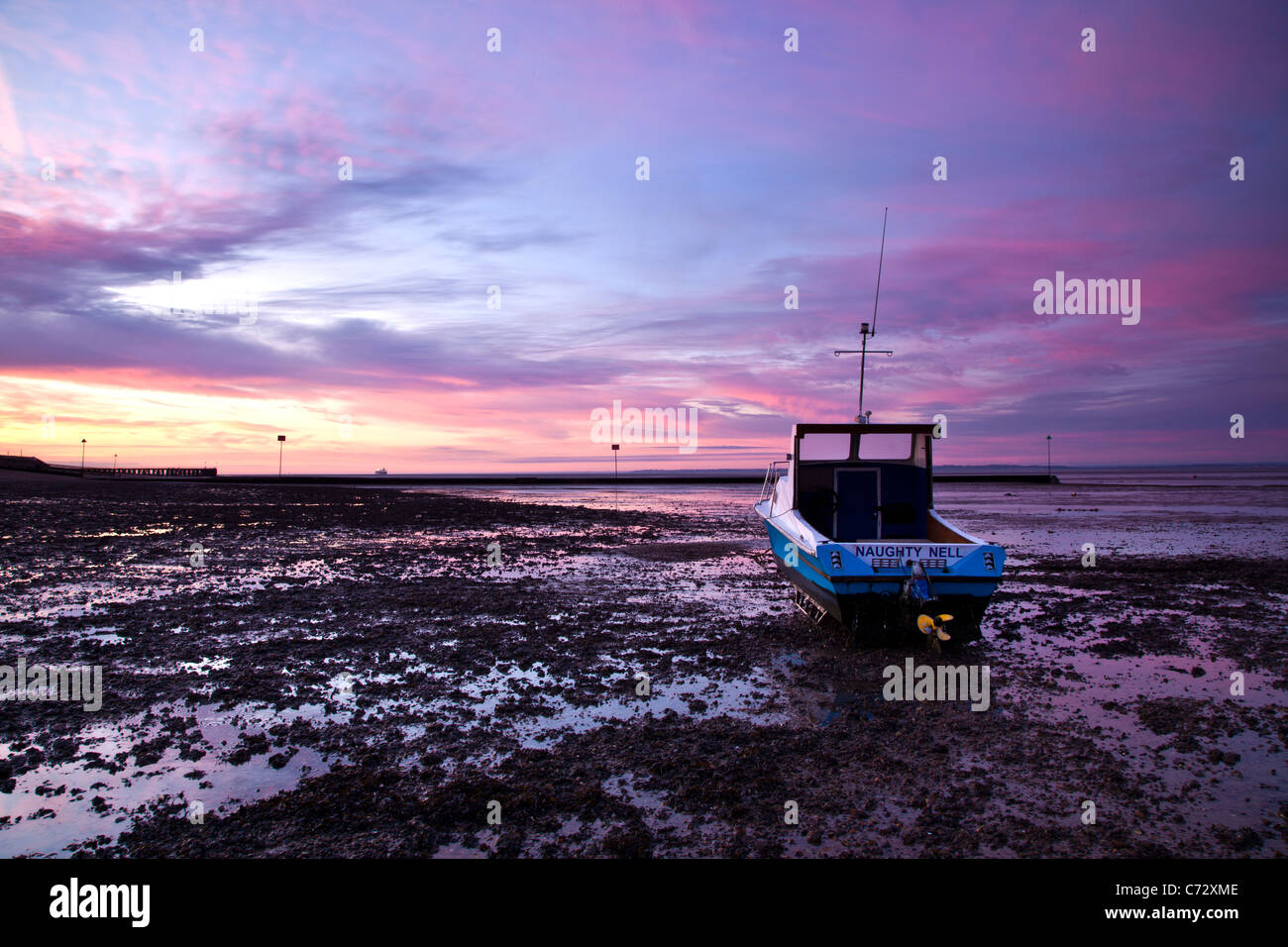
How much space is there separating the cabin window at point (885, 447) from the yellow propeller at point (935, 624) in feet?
15.3

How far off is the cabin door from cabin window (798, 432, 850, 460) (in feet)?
1.06

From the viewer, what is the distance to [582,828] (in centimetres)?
460

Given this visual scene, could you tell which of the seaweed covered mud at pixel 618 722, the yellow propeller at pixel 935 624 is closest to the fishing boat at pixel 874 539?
the yellow propeller at pixel 935 624

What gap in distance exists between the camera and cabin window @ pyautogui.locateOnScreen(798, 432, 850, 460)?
1280 centimetres

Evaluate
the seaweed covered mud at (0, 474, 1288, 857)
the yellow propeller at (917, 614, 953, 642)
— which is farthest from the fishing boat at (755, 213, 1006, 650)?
the seaweed covered mud at (0, 474, 1288, 857)

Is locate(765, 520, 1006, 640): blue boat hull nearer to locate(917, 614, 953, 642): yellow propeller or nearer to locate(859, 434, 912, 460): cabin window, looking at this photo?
locate(917, 614, 953, 642): yellow propeller

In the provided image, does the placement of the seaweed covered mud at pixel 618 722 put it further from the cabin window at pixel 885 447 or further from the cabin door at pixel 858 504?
the cabin window at pixel 885 447

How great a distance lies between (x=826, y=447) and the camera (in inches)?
509

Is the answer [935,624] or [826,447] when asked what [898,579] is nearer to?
[935,624]

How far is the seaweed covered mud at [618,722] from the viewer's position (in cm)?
Result: 459

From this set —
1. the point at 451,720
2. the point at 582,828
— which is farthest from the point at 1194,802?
the point at 451,720

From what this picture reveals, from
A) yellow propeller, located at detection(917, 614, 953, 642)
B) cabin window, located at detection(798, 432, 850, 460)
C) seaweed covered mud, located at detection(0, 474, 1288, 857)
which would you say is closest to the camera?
seaweed covered mud, located at detection(0, 474, 1288, 857)

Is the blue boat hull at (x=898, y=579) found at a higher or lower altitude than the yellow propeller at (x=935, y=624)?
higher
